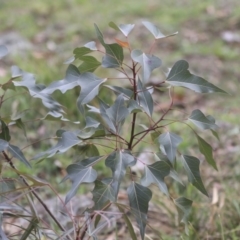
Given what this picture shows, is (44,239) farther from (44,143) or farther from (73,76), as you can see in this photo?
(44,143)

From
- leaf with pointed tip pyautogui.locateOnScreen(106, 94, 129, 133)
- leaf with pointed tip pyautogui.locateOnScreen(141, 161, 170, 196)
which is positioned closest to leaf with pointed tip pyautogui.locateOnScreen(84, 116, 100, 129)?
leaf with pointed tip pyautogui.locateOnScreen(106, 94, 129, 133)

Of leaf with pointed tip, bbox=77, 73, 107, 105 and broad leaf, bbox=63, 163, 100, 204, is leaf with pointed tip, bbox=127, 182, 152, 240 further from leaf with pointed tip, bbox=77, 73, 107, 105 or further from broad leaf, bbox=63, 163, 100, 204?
leaf with pointed tip, bbox=77, 73, 107, 105

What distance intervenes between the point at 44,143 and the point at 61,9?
3.76 meters

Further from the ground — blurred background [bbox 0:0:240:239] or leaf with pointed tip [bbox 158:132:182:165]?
leaf with pointed tip [bbox 158:132:182:165]

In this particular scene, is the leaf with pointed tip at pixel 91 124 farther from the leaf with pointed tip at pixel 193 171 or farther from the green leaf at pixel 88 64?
the leaf with pointed tip at pixel 193 171

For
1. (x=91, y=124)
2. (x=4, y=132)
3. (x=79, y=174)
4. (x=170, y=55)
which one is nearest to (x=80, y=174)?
(x=79, y=174)

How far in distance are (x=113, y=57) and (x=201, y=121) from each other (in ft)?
0.88

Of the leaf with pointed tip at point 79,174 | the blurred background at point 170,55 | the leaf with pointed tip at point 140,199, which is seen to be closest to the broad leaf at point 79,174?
the leaf with pointed tip at point 79,174

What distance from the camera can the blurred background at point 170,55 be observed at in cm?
232

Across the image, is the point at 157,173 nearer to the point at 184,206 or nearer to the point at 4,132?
the point at 184,206

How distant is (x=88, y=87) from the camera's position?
132 centimetres

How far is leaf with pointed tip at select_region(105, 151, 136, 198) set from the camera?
1232mm

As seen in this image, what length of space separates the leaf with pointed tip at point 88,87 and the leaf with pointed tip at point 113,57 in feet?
0.15

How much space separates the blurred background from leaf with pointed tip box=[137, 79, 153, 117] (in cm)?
58
